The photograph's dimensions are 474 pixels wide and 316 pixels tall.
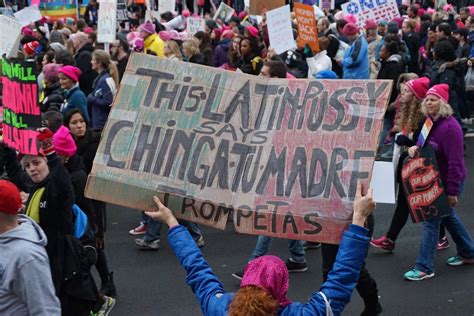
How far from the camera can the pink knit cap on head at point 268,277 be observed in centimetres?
320

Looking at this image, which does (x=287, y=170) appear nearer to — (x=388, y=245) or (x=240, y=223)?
(x=240, y=223)

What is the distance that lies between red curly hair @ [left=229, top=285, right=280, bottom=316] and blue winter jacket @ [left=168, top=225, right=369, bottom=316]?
22 cm

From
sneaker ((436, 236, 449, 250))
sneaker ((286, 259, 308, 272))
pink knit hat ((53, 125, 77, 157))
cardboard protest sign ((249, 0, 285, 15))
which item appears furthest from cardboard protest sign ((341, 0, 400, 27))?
pink knit hat ((53, 125, 77, 157))

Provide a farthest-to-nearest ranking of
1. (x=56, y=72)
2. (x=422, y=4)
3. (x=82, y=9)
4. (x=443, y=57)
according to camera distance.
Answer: (x=422, y=4)
(x=82, y=9)
(x=443, y=57)
(x=56, y=72)

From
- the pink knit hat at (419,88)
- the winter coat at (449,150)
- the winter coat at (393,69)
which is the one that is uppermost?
the pink knit hat at (419,88)

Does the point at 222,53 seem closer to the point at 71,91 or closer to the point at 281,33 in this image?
the point at 281,33

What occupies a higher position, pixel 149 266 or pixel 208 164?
pixel 208 164

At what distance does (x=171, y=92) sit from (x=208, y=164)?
1.32 ft

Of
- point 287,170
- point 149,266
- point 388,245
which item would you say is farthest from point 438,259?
point 287,170

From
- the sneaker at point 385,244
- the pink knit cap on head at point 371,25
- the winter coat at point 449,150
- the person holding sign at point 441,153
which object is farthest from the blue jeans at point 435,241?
the pink knit cap on head at point 371,25

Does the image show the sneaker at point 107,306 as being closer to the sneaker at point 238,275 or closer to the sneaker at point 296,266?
the sneaker at point 238,275

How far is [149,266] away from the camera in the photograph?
25.2 feet

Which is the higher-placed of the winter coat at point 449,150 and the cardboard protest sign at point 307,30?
the winter coat at point 449,150

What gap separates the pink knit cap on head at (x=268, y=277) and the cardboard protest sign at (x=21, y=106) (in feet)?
8.62
